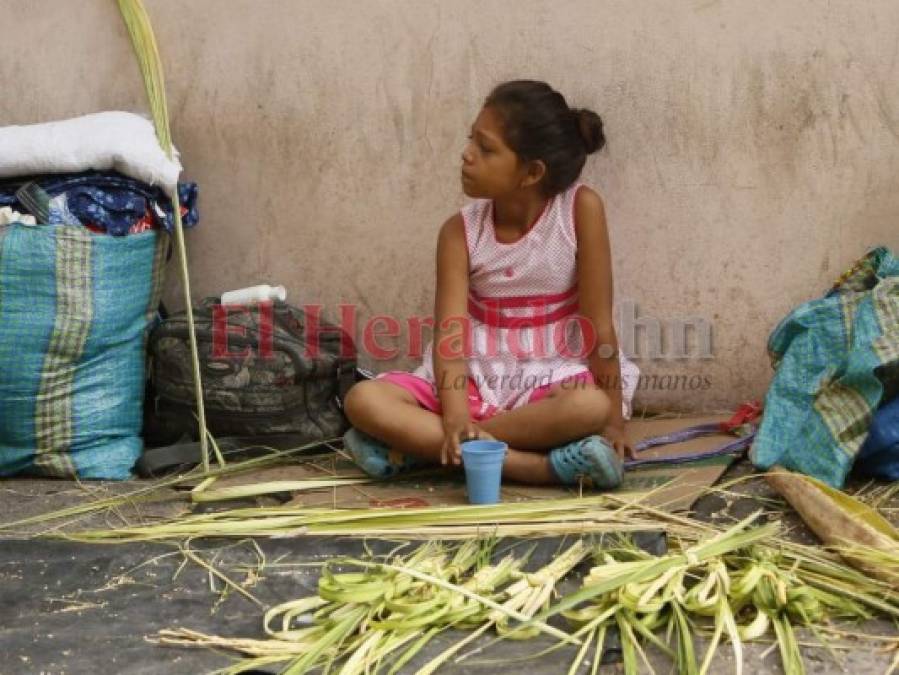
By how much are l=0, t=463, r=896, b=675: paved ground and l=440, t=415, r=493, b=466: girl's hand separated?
0.60 metres

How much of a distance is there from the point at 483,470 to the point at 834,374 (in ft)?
3.30

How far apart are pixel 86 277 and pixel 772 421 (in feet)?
6.97

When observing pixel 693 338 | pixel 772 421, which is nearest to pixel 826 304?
pixel 772 421

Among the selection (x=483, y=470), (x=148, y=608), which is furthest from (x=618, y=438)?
(x=148, y=608)

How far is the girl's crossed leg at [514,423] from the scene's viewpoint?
3436 mm

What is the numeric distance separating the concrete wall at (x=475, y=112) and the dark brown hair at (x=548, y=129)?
0.34m

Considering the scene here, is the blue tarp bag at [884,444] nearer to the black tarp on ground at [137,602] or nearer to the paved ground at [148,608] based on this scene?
the paved ground at [148,608]

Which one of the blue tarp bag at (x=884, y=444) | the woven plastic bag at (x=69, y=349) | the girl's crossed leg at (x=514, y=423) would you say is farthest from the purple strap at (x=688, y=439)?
the woven plastic bag at (x=69, y=349)

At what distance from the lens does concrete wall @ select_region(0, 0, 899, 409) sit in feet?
12.6

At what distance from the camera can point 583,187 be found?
3.73 meters

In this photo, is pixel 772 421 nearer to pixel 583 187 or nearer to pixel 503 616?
pixel 583 187

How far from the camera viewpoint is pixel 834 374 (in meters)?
3.32

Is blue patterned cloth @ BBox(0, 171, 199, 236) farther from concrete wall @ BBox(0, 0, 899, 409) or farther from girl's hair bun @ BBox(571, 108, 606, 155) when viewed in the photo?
girl's hair bun @ BBox(571, 108, 606, 155)

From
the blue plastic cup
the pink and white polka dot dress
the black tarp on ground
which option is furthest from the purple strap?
the black tarp on ground
